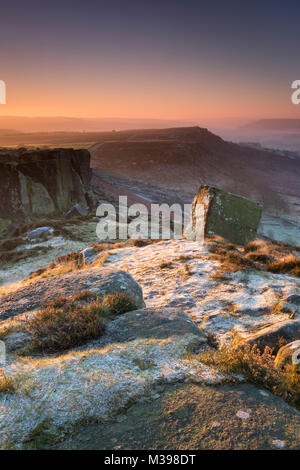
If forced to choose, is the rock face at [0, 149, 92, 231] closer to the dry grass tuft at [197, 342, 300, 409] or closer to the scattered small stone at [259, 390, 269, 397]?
the dry grass tuft at [197, 342, 300, 409]

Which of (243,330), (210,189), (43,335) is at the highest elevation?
(210,189)

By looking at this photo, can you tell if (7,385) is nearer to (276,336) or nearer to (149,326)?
(149,326)

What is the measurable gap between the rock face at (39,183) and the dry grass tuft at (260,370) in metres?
31.8

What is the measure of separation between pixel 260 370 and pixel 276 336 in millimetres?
1164

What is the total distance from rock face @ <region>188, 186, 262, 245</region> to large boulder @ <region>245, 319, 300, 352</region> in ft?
32.8

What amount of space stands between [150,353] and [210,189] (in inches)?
483

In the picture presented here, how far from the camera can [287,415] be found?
10.9 ft

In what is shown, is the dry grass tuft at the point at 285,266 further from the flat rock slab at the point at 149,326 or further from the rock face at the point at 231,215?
the rock face at the point at 231,215

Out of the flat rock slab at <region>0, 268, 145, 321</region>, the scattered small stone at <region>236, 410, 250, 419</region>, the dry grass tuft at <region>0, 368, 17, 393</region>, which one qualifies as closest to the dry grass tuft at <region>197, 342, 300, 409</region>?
the scattered small stone at <region>236, 410, 250, 419</region>

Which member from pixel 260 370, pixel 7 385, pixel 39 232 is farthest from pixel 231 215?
pixel 39 232

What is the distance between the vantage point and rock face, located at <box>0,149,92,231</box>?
112 ft

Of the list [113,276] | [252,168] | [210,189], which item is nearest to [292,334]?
[113,276]

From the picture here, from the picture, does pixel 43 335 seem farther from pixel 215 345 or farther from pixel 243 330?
pixel 243 330

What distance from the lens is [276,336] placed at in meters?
4.94
